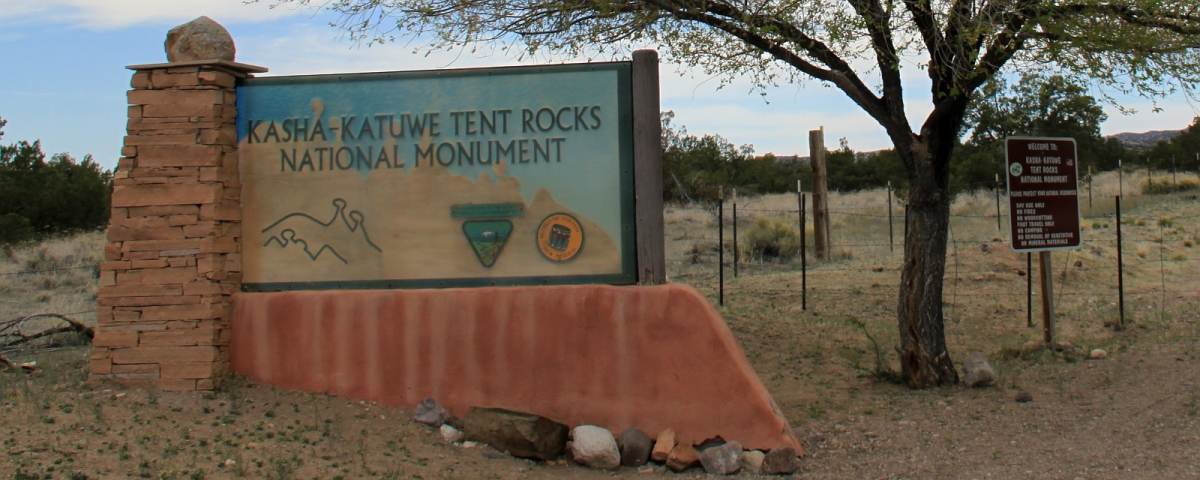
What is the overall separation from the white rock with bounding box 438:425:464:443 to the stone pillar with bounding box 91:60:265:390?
59.1 inches

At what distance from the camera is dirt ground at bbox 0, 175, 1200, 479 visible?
4.81m

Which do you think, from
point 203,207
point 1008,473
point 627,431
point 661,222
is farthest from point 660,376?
point 203,207

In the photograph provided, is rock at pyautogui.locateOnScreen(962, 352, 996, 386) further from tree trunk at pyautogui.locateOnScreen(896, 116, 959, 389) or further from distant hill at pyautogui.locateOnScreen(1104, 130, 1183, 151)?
distant hill at pyautogui.locateOnScreen(1104, 130, 1183, 151)

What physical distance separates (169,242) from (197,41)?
1.30m

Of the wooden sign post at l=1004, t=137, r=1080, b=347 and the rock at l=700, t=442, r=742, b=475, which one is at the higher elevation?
the wooden sign post at l=1004, t=137, r=1080, b=347

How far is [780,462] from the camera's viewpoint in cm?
539

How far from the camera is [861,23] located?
724cm

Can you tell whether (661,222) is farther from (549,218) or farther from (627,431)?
(627,431)

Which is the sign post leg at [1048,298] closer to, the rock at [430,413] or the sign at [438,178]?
the sign at [438,178]

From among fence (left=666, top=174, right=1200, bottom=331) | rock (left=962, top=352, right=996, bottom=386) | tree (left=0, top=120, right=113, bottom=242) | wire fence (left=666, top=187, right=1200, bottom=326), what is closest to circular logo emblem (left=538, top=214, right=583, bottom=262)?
rock (left=962, top=352, right=996, bottom=386)

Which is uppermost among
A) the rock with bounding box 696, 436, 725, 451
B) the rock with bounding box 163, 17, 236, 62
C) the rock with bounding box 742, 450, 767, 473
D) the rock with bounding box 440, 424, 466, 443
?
the rock with bounding box 163, 17, 236, 62

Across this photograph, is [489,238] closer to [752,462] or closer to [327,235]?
[327,235]

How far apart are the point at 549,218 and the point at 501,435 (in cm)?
139

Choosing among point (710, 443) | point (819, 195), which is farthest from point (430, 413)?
point (819, 195)
